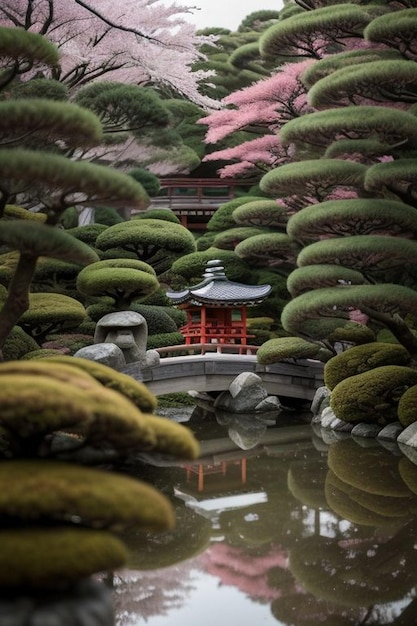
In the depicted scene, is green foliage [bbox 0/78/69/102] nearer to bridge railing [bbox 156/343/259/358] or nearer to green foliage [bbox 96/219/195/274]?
green foliage [bbox 96/219/195/274]

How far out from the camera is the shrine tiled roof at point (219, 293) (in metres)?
14.5

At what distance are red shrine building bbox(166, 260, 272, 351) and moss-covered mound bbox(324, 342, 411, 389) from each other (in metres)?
3.06

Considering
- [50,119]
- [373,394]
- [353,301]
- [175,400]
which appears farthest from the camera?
[175,400]

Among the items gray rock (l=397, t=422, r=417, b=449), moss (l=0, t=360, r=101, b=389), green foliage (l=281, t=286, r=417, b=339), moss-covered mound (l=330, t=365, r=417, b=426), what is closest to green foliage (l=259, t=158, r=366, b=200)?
green foliage (l=281, t=286, r=417, b=339)

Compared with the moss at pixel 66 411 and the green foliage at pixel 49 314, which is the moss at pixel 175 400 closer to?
the green foliage at pixel 49 314

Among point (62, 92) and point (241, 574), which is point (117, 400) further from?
point (62, 92)

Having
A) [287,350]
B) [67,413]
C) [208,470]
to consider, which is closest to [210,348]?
[287,350]

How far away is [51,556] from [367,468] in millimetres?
7141

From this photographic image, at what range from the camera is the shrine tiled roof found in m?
14.5

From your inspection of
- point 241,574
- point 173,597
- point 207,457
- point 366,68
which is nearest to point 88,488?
point 173,597

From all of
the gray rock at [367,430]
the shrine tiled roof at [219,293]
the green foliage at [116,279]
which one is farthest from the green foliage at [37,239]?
the shrine tiled roof at [219,293]

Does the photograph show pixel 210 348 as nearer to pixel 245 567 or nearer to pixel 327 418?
pixel 327 418

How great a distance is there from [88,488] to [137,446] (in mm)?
461

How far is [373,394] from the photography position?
36.2ft
